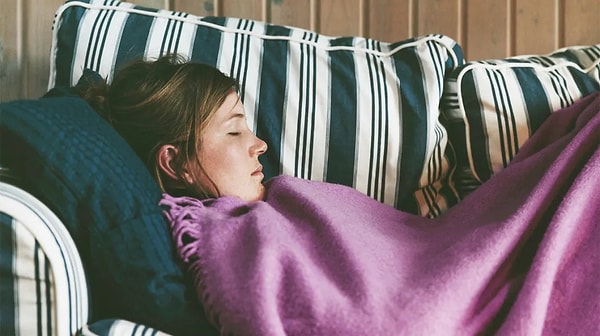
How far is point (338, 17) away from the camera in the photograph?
1.63 metres

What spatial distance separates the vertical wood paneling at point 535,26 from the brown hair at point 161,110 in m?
0.88

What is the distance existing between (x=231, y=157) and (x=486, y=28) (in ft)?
2.84

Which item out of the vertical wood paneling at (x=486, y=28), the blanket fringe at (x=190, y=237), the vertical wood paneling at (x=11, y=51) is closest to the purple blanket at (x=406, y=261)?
the blanket fringe at (x=190, y=237)

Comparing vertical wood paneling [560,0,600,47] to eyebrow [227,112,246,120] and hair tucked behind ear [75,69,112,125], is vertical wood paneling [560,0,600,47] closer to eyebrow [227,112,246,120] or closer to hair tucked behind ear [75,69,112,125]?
eyebrow [227,112,246,120]

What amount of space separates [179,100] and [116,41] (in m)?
0.24

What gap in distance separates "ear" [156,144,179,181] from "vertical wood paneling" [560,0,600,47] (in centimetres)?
106

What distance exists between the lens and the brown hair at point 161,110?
3.41 ft

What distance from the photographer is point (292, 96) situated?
122cm

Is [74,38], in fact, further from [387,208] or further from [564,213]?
[564,213]

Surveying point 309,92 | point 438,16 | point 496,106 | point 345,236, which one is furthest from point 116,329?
point 438,16

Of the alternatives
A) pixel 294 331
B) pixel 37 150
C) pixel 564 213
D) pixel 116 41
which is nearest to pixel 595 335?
pixel 564 213

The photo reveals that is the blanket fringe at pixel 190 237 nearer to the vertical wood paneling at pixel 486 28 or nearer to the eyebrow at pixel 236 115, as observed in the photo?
the eyebrow at pixel 236 115

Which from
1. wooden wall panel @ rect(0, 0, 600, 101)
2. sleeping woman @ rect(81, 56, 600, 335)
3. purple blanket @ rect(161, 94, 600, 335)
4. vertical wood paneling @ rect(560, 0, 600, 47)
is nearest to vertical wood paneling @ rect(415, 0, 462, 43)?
wooden wall panel @ rect(0, 0, 600, 101)

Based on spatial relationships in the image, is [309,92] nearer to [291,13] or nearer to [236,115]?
[236,115]
